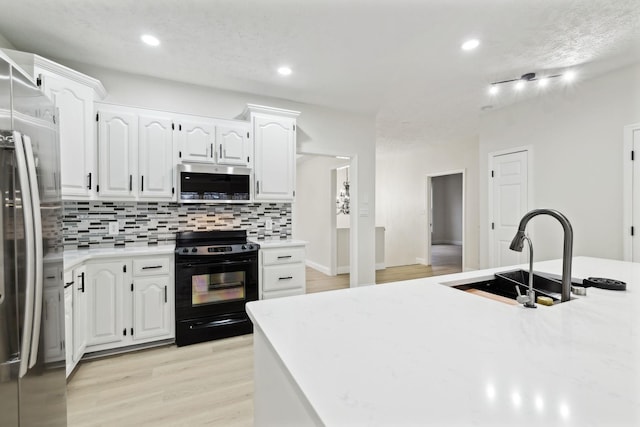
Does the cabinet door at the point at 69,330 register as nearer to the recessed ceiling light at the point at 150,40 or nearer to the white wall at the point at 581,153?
the recessed ceiling light at the point at 150,40

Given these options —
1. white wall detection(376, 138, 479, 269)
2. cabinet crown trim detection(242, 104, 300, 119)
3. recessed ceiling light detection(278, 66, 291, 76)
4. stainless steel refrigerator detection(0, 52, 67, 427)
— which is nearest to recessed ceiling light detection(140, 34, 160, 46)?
cabinet crown trim detection(242, 104, 300, 119)

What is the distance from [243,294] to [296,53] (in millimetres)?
2356

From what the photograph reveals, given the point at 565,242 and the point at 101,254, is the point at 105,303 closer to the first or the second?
the point at 101,254

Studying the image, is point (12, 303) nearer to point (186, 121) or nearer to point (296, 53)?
point (186, 121)

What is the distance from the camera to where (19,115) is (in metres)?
1.19

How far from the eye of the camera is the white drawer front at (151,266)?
260 cm

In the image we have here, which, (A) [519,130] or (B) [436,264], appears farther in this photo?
(B) [436,264]

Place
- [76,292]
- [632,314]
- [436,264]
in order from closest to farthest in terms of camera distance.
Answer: [632,314], [76,292], [436,264]

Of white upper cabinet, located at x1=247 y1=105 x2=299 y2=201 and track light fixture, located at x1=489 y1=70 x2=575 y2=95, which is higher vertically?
track light fixture, located at x1=489 y1=70 x2=575 y2=95

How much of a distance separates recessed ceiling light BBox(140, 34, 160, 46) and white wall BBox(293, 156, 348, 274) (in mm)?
3365

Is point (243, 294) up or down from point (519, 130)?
down

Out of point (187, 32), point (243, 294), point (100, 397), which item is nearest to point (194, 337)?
point (243, 294)

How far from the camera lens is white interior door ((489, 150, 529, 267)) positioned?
12.7 feet

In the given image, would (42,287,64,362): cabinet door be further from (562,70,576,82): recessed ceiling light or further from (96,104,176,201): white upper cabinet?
(562,70,576,82): recessed ceiling light
